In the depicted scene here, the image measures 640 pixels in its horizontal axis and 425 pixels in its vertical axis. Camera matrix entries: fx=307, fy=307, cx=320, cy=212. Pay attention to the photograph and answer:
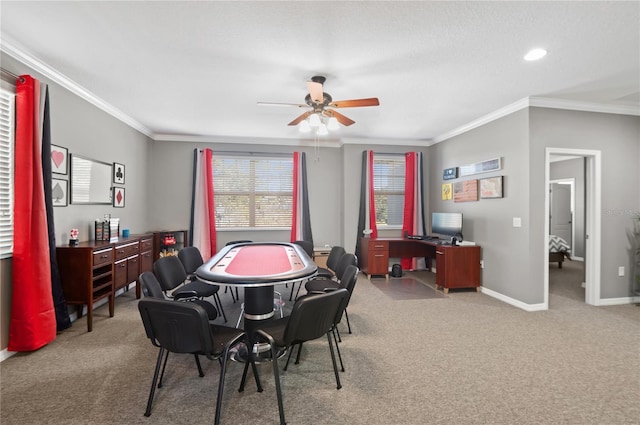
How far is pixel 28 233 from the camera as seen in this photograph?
2.72 m

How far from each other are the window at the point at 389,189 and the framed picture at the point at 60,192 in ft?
16.4

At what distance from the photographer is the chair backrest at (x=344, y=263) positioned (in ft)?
10.6

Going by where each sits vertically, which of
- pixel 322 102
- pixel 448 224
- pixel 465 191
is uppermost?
pixel 322 102

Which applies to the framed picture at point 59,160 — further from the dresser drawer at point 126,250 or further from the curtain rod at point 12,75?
the dresser drawer at point 126,250

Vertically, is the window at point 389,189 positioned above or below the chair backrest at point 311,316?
above

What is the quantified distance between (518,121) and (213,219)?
17.3 feet

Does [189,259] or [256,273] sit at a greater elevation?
[256,273]

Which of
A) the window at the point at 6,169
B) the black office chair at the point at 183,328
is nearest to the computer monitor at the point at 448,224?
the black office chair at the point at 183,328

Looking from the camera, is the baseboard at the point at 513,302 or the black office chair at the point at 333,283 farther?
the baseboard at the point at 513,302

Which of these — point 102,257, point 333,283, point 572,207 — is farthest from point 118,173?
point 572,207

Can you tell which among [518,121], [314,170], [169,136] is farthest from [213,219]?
[518,121]

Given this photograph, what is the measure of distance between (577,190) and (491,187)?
4.91 meters

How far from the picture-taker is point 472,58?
9.55ft

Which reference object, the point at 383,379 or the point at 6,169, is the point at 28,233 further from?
the point at 383,379
